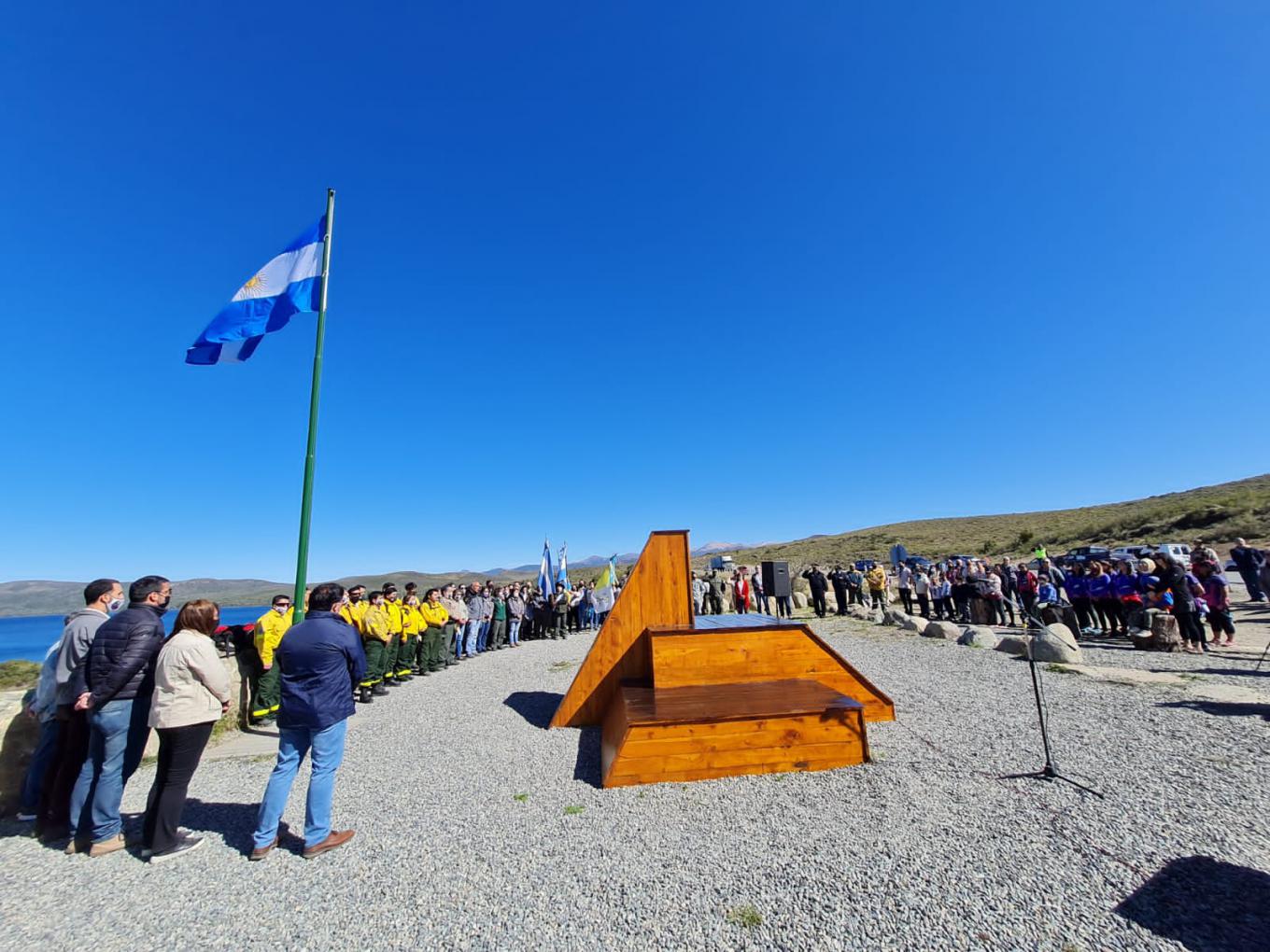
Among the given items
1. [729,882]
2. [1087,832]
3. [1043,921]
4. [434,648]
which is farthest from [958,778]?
[434,648]

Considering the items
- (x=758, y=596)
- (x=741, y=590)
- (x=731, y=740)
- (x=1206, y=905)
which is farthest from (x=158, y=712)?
(x=758, y=596)

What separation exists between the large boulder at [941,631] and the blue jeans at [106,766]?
48.9 ft

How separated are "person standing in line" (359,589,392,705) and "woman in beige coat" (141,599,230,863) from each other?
17.4 ft

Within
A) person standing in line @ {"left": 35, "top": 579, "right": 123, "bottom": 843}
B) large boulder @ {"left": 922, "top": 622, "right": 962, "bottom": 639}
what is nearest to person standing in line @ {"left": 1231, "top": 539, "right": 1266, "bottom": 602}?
large boulder @ {"left": 922, "top": 622, "right": 962, "bottom": 639}

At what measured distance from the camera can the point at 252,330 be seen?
8.51 m

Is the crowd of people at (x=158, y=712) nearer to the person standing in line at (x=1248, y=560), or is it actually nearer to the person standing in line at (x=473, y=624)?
the person standing in line at (x=473, y=624)

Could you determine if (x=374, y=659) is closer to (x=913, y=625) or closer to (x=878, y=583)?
(x=913, y=625)

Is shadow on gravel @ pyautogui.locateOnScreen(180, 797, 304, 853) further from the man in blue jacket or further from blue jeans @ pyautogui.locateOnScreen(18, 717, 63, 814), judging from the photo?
blue jeans @ pyautogui.locateOnScreen(18, 717, 63, 814)

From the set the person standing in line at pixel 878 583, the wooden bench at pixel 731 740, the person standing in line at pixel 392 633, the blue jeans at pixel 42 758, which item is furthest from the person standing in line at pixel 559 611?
the blue jeans at pixel 42 758

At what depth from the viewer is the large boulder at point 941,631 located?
43.5 feet

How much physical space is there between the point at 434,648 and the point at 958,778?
419 inches

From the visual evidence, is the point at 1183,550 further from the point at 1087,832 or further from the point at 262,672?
the point at 262,672

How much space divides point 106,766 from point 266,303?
712 centimetres

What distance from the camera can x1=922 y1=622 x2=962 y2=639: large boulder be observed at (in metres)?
13.3
